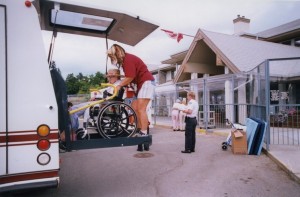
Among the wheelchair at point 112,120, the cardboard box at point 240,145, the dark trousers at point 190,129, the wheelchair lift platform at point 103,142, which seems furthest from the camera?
the dark trousers at point 190,129

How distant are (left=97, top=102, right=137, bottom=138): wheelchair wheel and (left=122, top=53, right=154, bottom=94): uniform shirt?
53 centimetres

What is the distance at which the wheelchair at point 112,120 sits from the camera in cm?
409

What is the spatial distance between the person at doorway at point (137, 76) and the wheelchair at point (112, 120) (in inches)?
8.7

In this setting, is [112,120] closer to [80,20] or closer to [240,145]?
[80,20]

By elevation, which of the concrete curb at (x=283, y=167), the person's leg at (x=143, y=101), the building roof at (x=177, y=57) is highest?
the building roof at (x=177, y=57)

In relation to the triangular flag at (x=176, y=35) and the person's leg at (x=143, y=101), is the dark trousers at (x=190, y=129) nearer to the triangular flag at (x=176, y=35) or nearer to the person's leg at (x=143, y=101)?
the person's leg at (x=143, y=101)

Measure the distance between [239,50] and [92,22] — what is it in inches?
498

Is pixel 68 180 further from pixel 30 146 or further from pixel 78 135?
pixel 30 146

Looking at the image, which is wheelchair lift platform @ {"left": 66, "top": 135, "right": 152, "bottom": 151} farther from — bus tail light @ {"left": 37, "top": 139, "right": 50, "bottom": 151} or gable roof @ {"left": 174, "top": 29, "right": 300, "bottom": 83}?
gable roof @ {"left": 174, "top": 29, "right": 300, "bottom": 83}

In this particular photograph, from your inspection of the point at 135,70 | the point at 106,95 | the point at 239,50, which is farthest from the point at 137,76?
the point at 239,50

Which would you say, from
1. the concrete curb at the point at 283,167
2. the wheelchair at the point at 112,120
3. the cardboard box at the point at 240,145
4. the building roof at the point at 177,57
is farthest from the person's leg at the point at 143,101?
the building roof at the point at 177,57

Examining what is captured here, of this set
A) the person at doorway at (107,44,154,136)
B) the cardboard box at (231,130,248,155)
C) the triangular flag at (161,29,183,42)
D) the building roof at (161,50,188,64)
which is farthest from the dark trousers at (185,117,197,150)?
the building roof at (161,50,188,64)

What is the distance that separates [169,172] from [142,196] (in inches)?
59.2

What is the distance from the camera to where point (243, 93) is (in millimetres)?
14711
